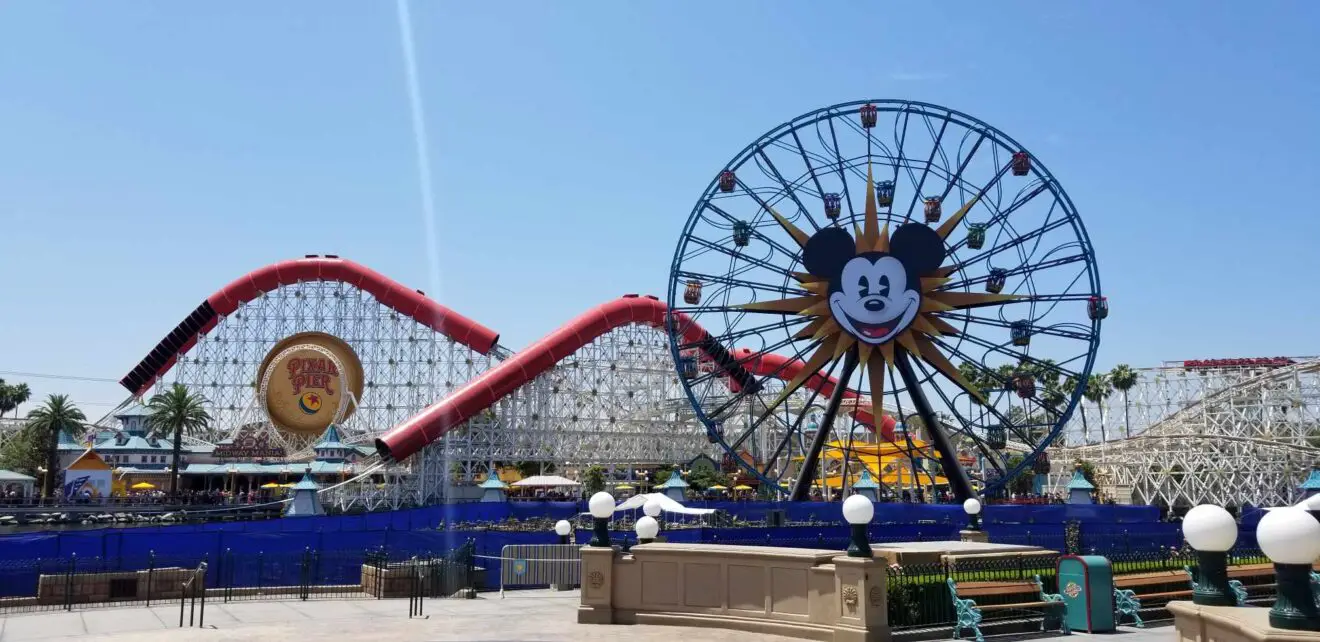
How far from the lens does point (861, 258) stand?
40.4 metres

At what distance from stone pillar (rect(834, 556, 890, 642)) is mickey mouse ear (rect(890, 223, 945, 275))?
1081 inches

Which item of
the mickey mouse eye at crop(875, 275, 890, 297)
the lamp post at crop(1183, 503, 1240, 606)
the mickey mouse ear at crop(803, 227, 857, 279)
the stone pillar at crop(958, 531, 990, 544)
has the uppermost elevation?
the mickey mouse ear at crop(803, 227, 857, 279)

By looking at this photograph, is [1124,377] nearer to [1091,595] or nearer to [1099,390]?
[1099,390]

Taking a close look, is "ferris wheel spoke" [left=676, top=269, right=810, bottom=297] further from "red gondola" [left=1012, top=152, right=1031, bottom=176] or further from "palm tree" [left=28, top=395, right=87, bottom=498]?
"palm tree" [left=28, top=395, right=87, bottom=498]

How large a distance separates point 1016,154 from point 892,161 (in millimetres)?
4920

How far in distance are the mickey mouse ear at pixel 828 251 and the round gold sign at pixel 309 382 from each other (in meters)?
36.8

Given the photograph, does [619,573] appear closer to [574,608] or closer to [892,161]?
[574,608]

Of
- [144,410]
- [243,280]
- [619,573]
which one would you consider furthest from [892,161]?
[144,410]

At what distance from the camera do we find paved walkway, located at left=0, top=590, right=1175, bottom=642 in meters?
14.9

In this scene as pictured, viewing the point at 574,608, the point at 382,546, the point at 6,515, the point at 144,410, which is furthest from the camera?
the point at 144,410

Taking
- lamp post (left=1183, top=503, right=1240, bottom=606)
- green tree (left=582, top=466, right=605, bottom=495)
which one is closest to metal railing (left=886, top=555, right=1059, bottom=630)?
lamp post (left=1183, top=503, right=1240, bottom=606)

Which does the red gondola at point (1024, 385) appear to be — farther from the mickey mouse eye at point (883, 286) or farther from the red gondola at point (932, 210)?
the red gondola at point (932, 210)

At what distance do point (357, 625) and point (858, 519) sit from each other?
26.5 feet

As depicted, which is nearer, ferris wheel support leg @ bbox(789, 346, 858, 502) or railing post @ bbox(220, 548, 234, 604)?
railing post @ bbox(220, 548, 234, 604)
